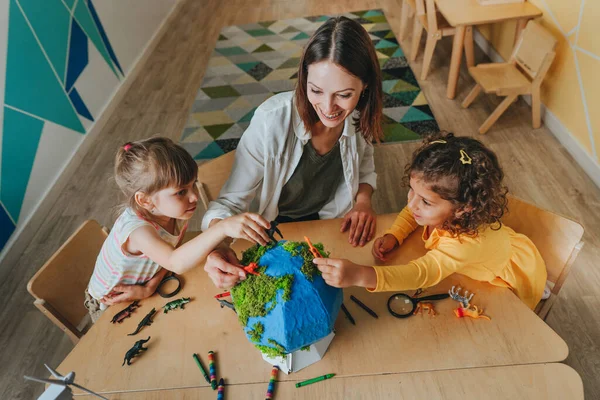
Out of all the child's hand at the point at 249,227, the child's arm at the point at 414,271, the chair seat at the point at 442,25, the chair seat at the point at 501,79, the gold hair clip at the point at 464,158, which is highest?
the gold hair clip at the point at 464,158

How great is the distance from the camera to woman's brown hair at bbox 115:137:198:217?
4.30 ft

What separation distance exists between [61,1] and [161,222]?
8.68 ft

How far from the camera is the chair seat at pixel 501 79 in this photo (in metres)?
2.86

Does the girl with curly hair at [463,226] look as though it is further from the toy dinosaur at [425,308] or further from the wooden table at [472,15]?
the wooden table at [472,15]

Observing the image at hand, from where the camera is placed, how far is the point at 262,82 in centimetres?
393

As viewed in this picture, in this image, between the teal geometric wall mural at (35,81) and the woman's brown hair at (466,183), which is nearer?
the woman's brown hair at (466,183)

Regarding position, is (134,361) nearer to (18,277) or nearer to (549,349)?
(549,349)

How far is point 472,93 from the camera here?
10.6ft

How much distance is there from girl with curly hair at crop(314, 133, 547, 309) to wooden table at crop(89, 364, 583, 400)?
0.24 metres

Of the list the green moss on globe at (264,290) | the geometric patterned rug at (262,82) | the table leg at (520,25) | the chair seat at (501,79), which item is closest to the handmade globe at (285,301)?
the green moss on globe at (264,290)

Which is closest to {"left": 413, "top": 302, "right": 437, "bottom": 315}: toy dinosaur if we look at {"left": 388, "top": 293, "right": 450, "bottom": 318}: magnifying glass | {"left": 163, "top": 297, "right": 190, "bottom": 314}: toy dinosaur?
{"left": 388, "top": 293, "right": 450, "bottom": 318}: magnifying glass

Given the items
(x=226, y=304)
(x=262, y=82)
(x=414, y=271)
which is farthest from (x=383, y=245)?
(x=262, y=82)

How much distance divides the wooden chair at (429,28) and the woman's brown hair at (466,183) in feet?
8.35

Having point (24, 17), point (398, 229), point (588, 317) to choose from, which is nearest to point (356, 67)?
point (398, 229)
